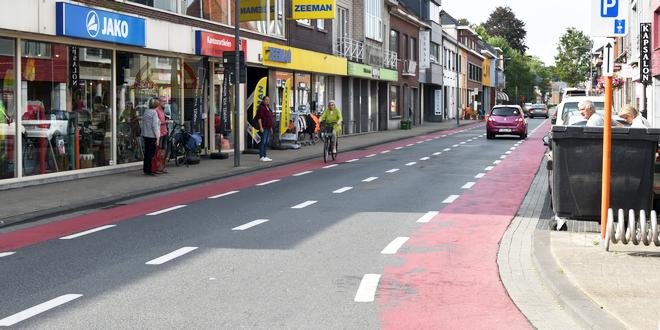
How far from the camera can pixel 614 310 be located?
567 cm

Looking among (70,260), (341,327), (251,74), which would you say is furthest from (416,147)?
(341,327)

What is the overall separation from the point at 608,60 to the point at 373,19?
117ft

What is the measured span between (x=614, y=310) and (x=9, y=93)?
485 inches

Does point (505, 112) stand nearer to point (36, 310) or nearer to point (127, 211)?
point (127, 211)

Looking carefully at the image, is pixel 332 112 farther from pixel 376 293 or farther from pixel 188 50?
pixel 376 293

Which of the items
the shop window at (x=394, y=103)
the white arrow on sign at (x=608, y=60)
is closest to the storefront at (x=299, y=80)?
the shop window at (x=394, y=103)

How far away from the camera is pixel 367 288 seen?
683 centimetres

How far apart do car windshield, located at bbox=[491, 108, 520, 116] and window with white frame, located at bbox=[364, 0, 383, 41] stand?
9025mm

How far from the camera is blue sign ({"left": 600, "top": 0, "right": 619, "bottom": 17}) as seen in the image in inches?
336

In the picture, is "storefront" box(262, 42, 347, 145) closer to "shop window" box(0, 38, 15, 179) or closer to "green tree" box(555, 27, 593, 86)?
"shop window" box(0, 38, 15, 179)

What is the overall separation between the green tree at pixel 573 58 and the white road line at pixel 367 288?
269 ft

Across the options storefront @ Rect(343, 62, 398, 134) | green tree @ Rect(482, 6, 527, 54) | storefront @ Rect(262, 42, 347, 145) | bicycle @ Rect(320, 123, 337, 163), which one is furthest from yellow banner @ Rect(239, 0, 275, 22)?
green tree @ Rect(482, 6, 527, 54)

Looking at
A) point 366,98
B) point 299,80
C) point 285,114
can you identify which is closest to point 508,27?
point 366,98

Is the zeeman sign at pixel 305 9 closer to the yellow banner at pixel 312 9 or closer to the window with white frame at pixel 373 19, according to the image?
the yellow banner at pixel 312 9
